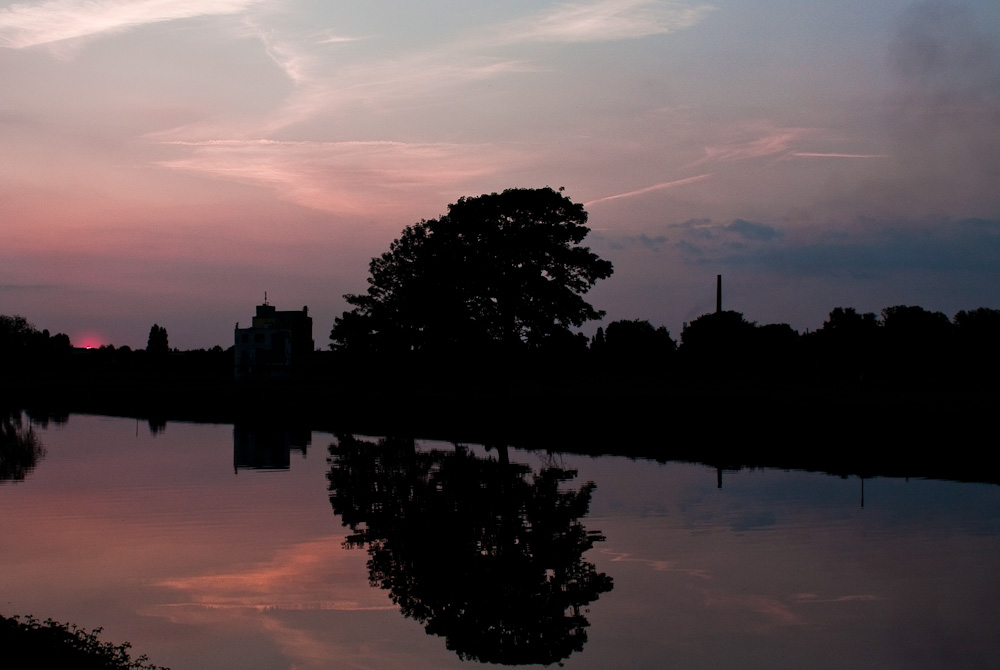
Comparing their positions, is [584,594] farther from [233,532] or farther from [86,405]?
[86,405]

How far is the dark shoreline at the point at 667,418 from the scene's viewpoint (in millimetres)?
40188

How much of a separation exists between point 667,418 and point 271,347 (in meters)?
137

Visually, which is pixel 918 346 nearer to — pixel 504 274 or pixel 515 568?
pixel 504 274

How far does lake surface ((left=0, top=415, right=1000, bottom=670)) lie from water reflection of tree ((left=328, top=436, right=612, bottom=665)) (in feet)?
0.21

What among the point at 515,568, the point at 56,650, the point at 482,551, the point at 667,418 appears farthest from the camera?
the point at 667,418

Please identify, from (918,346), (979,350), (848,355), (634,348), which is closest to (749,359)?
(848,355)

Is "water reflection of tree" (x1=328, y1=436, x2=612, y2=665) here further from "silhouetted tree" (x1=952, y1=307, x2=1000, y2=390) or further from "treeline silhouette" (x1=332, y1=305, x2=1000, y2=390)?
"silhouetted tree" (x1=952, y1=307, x2=1000, y2=390)

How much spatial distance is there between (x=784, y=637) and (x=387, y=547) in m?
9.09

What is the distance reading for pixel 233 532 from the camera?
23.7 metres

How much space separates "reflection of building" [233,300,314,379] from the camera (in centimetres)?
18300

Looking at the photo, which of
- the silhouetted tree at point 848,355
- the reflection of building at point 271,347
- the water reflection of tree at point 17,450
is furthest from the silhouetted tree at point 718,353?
the reflection of building at point 271,347

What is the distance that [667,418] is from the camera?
201ft

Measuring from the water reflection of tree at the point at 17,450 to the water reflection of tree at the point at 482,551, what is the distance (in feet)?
38.0

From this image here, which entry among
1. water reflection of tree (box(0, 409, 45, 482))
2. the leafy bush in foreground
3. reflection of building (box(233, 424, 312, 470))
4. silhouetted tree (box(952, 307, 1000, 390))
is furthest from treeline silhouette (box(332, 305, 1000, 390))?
the leafy bush in foreground
